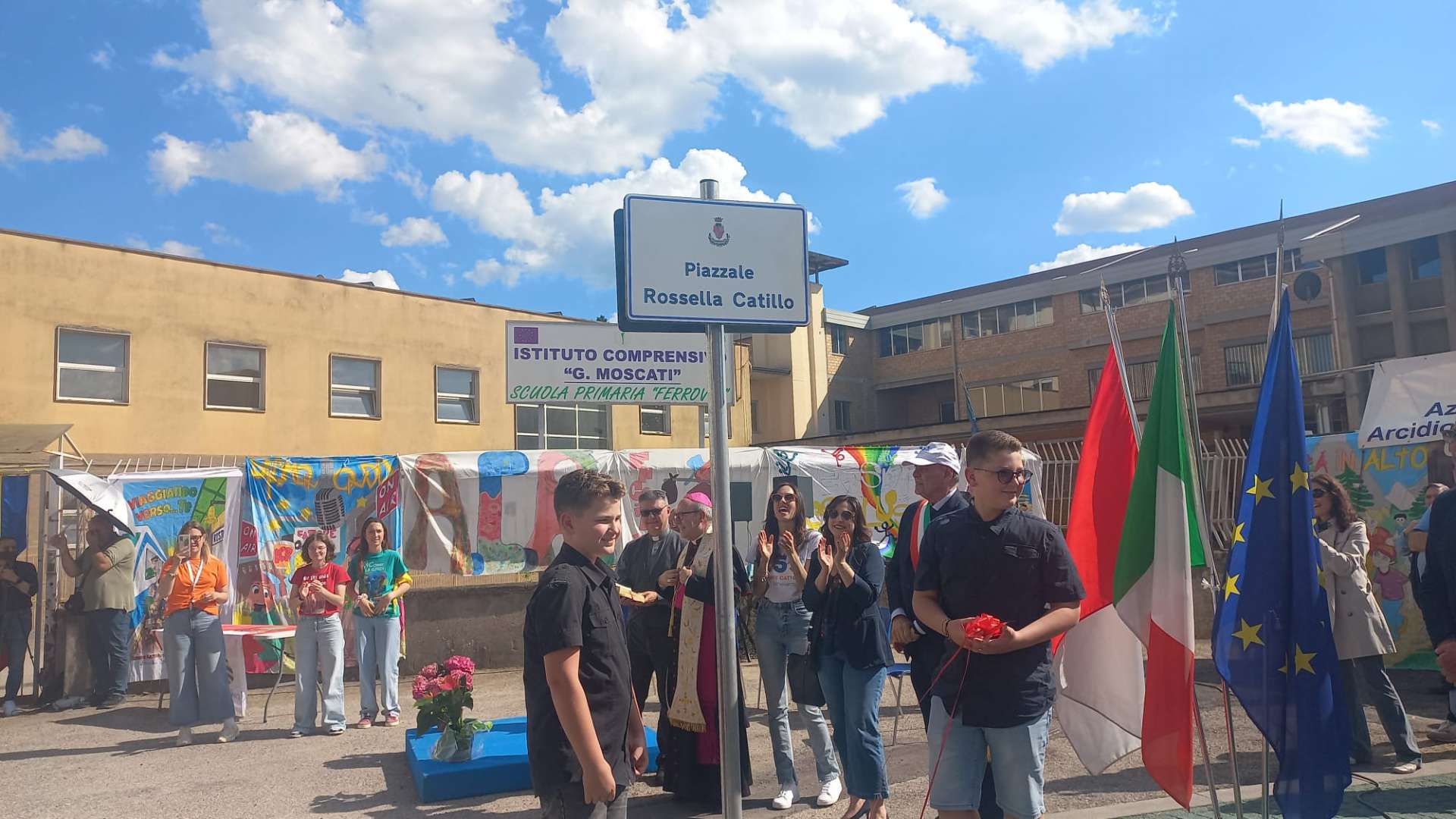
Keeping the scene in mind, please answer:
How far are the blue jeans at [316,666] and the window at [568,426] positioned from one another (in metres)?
17.2

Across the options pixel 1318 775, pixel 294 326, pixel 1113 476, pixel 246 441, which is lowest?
pixel 1318 775

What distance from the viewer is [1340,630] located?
263 inches

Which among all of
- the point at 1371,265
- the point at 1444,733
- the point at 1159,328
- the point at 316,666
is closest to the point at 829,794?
the point at 1444,733

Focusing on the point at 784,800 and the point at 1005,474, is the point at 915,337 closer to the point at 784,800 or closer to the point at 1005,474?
the point at 784,800

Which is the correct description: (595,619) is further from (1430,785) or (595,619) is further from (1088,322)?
(1088,322)

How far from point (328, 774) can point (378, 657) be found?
1848 mm

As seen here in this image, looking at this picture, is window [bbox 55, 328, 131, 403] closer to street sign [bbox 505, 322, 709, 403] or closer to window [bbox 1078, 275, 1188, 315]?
street sign [bbox 505, 322, 709, 403]

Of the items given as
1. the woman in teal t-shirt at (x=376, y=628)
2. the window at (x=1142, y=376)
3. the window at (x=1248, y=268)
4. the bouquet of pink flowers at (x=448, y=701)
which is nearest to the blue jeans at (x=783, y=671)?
the bouquet of pink flowers at (x=448, y=701)

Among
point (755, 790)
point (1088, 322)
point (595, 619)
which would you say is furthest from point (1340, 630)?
point (1088, 322)

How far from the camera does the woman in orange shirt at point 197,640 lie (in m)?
8.69

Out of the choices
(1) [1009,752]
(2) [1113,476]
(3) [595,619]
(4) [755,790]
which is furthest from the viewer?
(4) [755,790]

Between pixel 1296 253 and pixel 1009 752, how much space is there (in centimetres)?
3546

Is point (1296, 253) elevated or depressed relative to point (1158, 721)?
elevated

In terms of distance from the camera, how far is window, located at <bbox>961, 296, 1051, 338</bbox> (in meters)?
41.3
